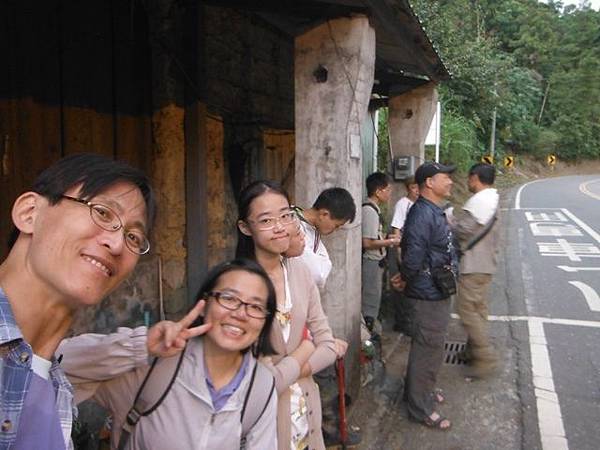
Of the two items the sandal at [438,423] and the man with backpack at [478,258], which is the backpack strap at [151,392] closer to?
the sandal at [438,423]

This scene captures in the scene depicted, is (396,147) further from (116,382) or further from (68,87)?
(116,382)

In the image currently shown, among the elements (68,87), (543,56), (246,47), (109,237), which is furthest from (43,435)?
(543,56)

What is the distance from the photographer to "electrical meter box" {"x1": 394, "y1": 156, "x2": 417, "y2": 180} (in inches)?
256

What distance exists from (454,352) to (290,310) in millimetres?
3393

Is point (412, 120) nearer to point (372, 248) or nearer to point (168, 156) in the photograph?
point (372, 248)

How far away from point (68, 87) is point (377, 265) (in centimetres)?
340

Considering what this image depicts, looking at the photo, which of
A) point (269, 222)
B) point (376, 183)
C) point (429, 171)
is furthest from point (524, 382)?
point (269, 222)

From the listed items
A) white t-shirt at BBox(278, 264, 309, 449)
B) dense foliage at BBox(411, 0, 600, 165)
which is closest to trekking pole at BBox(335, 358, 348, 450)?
white t-shirt at BBox(278, 264, 309, 449)

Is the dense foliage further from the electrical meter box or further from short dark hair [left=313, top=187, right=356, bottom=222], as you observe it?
short dark hair [left=313, top=187, right=356, bottom=222]

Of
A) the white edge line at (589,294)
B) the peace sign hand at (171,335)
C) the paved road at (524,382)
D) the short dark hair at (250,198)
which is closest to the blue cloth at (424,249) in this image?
the paved road at (524,382)

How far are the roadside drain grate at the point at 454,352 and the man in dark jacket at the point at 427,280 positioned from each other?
1.16 meters

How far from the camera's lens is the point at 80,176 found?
1.12m

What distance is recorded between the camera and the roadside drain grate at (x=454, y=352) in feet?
15.5

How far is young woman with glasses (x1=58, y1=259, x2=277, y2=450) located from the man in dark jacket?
6.79 feet
